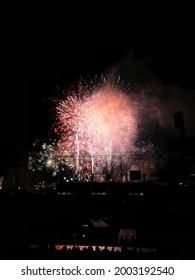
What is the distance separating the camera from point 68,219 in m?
16.3

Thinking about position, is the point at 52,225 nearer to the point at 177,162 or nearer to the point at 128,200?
the point at 128,200

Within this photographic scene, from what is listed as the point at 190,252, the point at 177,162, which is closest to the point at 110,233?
the point at 190,252

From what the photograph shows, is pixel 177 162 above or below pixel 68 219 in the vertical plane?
above

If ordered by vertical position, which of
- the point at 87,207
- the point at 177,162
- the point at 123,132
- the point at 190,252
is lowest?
the point at 190,252

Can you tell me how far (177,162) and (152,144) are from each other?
1750 centimetres

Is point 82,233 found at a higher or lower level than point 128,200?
lower

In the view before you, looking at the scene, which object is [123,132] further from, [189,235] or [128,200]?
[189,235]

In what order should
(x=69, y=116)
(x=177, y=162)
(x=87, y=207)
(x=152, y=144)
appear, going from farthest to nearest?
1. (x=152, y=144)
2. (x=69, y=116)
3. (x=177, y=162)
4. (x=87, y=207)

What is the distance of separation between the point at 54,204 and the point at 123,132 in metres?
13.2
